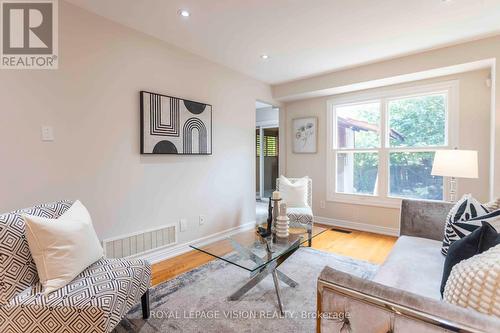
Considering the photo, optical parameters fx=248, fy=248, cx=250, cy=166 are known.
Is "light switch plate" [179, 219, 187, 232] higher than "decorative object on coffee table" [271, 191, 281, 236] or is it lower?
lower

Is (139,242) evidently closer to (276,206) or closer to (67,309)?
(67,309)

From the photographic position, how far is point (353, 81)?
141 inches

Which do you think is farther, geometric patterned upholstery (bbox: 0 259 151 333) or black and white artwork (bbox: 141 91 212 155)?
black and white artwork (bbox: 141 91 212 155)

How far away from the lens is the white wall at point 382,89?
9.95 ft

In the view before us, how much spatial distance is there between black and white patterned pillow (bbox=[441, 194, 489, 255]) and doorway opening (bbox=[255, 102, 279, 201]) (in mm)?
4760

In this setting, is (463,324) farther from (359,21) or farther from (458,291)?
(359,21)

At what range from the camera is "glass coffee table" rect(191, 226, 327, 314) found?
5.91 feet

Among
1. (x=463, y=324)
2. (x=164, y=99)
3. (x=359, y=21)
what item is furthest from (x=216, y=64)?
(x=463, y=324)

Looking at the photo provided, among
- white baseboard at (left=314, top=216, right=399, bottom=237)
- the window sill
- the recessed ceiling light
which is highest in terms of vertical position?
the recessed ceiling light

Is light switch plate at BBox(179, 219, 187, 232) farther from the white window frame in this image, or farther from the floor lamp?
the floor lamp

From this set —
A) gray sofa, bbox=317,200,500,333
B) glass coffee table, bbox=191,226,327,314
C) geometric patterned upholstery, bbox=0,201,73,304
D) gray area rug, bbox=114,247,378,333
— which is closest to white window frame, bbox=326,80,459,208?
gray area rug, bbox=114,247,378,333

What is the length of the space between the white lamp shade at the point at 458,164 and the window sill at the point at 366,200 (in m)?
1.25

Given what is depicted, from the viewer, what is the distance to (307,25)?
A: 2.44 m

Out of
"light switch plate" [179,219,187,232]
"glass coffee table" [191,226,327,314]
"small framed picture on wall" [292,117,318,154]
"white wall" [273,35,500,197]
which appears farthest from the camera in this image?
→ "small framed picture on wall" [292,117,318,154]
